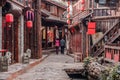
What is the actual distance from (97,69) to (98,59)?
3.06m

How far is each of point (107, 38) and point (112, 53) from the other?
4.71 metres

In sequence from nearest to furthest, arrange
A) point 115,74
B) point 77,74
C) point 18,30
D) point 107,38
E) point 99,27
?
1. point 115,74
2. point 77,74
3. point 18,30
4. point 107,38
5. point 99,27

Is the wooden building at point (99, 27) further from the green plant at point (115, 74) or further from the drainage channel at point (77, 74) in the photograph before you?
the green plant at point (115, 74)

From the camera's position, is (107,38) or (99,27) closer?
(107,38)

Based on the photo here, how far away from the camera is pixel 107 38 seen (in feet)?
74.4

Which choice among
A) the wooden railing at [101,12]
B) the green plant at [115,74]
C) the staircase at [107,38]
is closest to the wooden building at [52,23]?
the wooden railing at [101,12]

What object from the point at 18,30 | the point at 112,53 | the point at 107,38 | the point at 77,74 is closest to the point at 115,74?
the point at 112,53

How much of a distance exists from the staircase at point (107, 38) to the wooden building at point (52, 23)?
52.4 feet

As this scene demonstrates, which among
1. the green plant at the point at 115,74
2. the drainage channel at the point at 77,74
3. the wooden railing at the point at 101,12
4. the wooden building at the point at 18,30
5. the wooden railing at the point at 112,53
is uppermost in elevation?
the wooden railing at the point at 101,12

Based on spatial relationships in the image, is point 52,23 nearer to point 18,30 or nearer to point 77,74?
point 18,30

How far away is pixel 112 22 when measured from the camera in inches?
945

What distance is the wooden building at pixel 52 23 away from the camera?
42.0 metres

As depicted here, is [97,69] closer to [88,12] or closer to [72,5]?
[88,12]

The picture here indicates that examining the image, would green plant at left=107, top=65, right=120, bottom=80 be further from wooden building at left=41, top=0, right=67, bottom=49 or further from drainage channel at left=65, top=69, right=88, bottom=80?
wooden building at left=41, top=0, right=67, bottom=49
